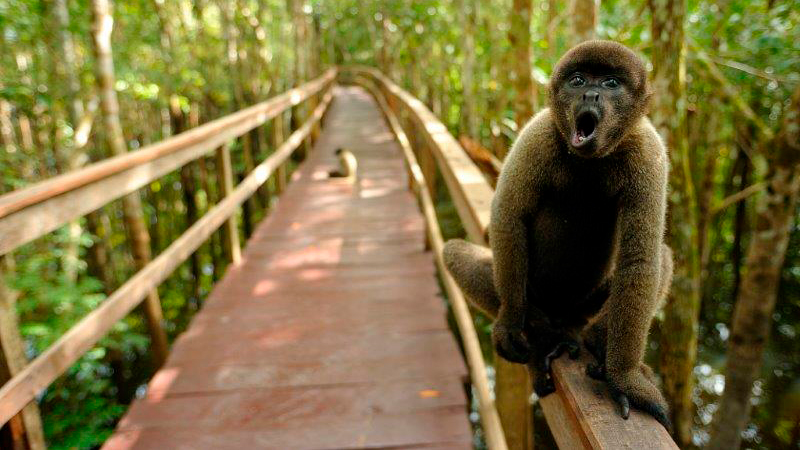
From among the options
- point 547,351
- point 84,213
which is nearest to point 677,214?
point 547,351

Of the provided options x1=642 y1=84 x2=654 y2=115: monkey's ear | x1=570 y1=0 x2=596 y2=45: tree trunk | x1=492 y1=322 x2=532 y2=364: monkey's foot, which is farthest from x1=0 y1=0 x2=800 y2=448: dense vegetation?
x1=642 y1=84 x2=654 y2=115: monkey's ear

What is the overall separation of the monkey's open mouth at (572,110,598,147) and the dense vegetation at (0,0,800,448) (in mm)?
1667

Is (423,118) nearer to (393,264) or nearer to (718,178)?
(393,264)

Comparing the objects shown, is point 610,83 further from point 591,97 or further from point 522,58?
point 522,58

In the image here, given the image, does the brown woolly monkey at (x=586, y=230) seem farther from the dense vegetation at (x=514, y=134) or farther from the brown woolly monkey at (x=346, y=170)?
the brown woolly monkey at (x=346, y=170)

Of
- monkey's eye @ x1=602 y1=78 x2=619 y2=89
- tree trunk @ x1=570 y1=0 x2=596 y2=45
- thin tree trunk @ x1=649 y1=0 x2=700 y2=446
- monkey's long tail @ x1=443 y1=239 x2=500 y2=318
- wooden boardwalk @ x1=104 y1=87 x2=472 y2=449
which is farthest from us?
tree trunk @ x1=570 y1=0 x2=596 y2=45

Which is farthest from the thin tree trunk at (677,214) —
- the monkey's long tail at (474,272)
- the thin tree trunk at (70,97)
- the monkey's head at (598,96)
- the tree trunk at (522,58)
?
the thin tree trunk at (70,97)

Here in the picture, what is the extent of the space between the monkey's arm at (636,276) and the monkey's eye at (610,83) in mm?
269

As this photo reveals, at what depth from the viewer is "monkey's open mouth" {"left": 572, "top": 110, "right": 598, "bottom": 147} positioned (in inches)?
61.8

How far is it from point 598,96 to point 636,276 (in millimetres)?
512

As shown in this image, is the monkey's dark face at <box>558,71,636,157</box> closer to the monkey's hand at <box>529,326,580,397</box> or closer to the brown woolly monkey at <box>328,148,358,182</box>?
the monkey's hand at <box>529,326,580,397</box>

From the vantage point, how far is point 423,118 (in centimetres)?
482

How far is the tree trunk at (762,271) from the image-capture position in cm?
409

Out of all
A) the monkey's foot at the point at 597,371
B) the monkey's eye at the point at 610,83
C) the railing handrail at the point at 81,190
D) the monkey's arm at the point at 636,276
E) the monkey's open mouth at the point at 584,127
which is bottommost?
the monkey's foot at the point at 597,371
